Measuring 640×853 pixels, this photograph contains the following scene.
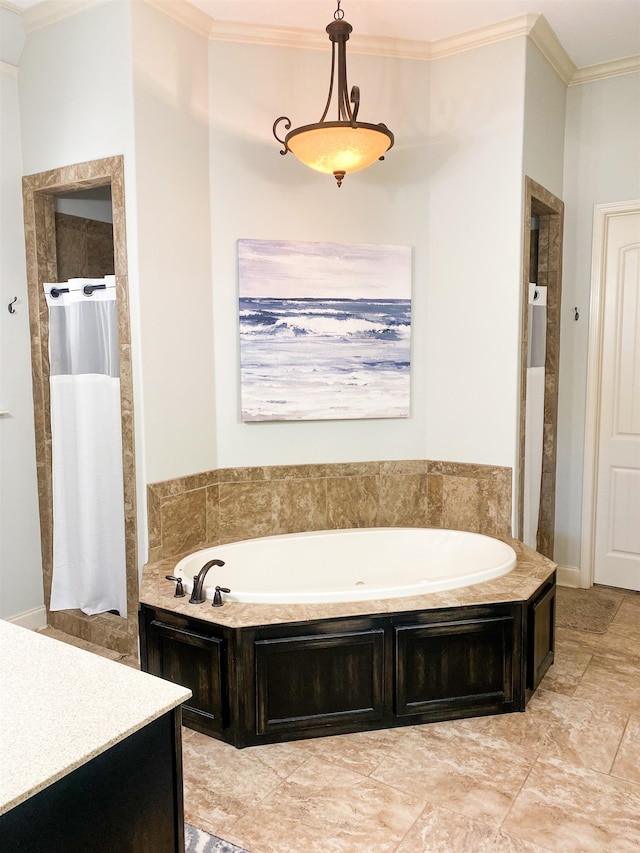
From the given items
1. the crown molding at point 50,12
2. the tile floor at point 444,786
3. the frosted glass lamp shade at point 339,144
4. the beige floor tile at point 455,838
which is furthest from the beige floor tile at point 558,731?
the crown molding at point 50,12

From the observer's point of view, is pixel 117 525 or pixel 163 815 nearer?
pixel 163 815

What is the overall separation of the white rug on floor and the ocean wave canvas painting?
199 centimetres

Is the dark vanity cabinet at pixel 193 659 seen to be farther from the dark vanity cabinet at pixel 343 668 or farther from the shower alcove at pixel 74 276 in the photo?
the shower alcove at pixel 74 276

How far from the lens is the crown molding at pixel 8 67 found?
331 centimetres

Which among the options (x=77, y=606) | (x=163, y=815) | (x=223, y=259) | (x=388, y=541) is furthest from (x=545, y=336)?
(x=163, y=815)

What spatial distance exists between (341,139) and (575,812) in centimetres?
273

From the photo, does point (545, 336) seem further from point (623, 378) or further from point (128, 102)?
point (128, 102)

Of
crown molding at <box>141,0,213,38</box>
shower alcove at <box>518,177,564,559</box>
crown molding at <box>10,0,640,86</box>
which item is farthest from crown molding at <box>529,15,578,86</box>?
crown molding at <box>141,0,213,38</box>

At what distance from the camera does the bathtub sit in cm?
331

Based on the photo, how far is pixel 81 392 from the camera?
337cm

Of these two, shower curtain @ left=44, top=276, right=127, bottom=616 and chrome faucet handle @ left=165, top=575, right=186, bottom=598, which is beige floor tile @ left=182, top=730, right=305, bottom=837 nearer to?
chrome faucet handle @ left=165, top=575, right=186, bottom=598

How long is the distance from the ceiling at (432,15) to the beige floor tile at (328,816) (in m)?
3.36

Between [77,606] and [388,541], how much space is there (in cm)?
168

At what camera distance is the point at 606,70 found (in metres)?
3.84
